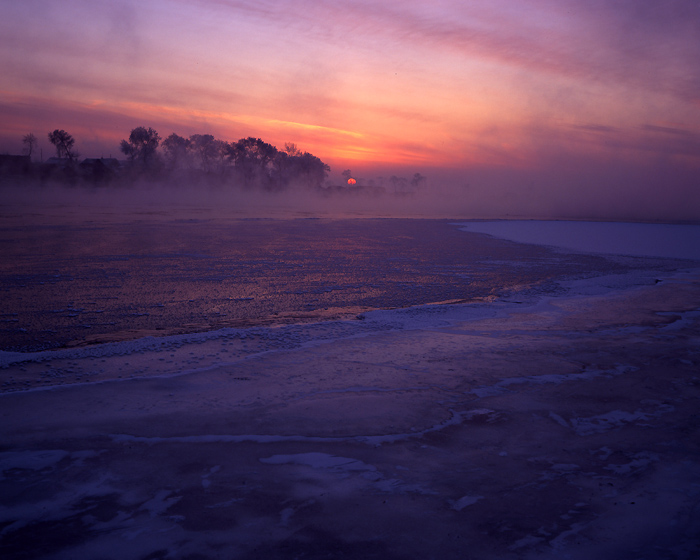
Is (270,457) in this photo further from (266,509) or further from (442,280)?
(442,280)

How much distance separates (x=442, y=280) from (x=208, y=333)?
5243 mm

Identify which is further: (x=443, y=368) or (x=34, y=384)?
(x=443, y=368)

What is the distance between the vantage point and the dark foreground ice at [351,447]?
201 cm

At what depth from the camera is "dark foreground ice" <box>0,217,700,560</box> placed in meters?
2.01

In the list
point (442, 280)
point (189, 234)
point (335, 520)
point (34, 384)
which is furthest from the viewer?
point (189, 234)

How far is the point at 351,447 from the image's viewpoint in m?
2.82

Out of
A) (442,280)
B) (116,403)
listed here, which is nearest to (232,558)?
(116,403)

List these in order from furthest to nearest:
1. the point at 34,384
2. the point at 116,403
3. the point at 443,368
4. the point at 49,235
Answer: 1. the point at 49,235
2. the point at 443,368
3. the point at 34,384
4. the point at 116,403

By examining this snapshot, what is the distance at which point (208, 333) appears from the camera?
496 cm

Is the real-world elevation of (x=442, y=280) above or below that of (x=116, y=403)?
above

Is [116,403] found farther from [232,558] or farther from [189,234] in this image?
[189,234]

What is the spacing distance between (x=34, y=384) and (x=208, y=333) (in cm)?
170

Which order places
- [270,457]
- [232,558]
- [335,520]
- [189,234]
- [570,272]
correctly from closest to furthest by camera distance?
[232,558] → [335,520] → [270,457] → [570,272] → [189,234]

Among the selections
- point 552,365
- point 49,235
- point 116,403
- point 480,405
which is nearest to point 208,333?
point 116,403
